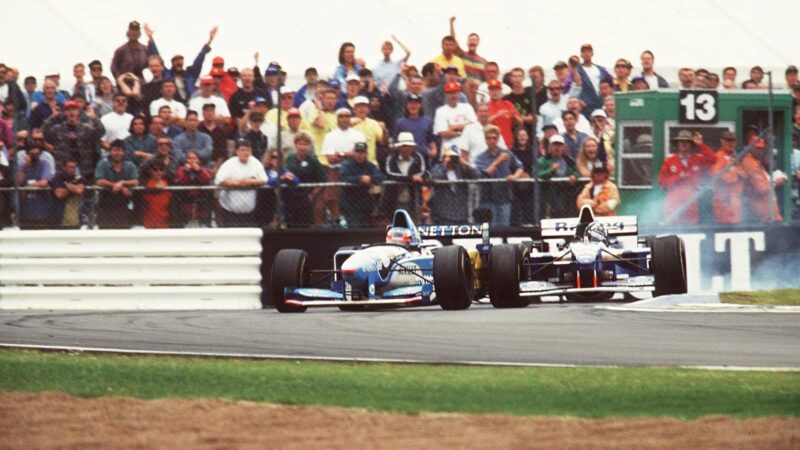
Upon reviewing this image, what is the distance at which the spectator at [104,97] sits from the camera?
58.9 feet

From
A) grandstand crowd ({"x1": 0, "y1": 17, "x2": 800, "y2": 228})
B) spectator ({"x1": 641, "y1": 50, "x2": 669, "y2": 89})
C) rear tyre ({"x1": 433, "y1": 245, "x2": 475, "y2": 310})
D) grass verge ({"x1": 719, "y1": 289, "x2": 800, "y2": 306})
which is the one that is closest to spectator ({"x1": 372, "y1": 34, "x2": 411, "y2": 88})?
grandstand crowd ({"x1": 0, "y1": 17, "x2": 800, "y2": 228})

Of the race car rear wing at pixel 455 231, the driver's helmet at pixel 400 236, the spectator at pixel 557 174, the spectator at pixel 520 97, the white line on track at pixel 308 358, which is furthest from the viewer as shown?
the spectator at pixel 520 97

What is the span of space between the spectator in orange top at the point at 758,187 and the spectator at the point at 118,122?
274 inches

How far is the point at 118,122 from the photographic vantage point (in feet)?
58.2

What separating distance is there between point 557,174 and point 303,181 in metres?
2.81

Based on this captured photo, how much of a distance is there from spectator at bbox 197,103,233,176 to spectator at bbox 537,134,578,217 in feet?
11.5

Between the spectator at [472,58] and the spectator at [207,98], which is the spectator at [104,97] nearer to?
the spectator at [207,98]

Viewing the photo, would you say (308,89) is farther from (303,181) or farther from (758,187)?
(758,187)

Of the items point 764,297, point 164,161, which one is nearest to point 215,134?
point 164,161

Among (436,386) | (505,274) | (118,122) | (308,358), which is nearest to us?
(436,386)

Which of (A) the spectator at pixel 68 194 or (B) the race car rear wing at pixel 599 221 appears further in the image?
(A) the spectator at pixel 68 194

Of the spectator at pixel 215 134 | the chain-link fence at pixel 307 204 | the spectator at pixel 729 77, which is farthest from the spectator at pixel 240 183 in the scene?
the spectator at pixel 729 77

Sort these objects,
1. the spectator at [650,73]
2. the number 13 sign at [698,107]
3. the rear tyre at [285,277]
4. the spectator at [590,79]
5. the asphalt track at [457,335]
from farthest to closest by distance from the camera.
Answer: the spectator at [650,73], the spectator at [590,79], the number 13 sign at [698,107], the rear tyre at [285,277], the asphalt track at [457,335]

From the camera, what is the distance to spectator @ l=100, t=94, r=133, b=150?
58.0 ft
